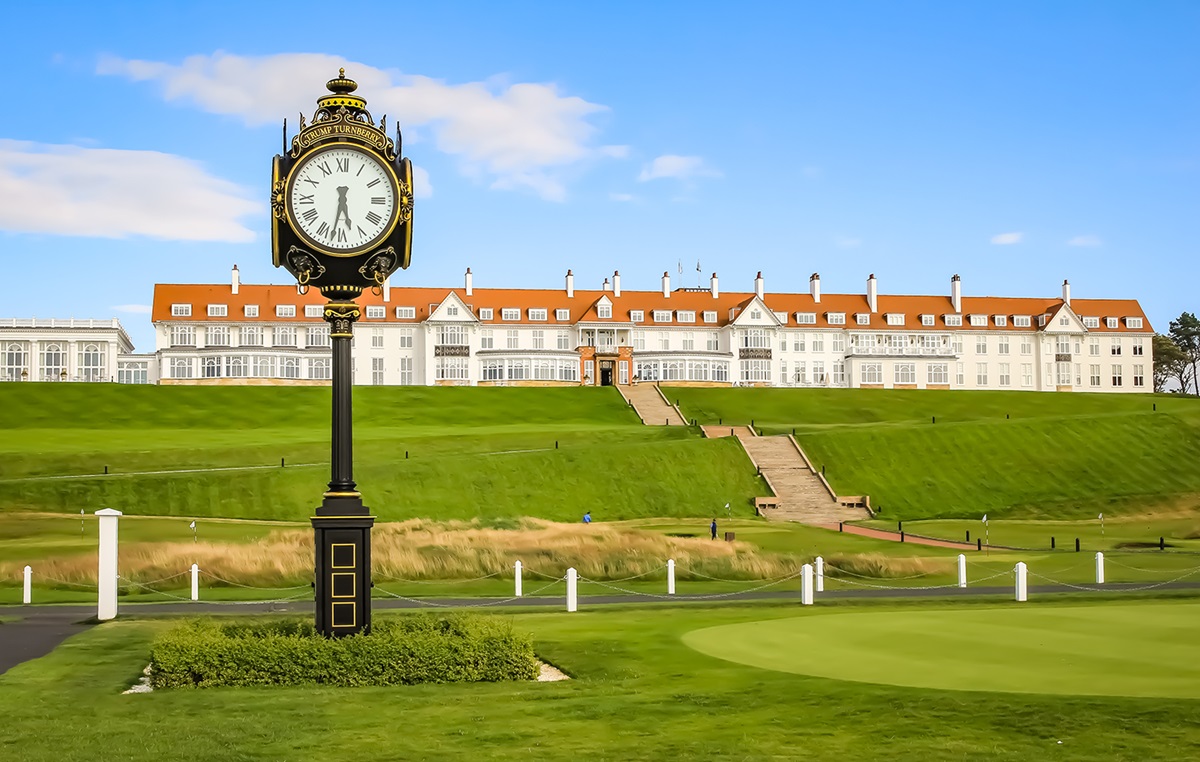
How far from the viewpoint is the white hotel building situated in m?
118

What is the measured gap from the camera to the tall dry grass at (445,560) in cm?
3612

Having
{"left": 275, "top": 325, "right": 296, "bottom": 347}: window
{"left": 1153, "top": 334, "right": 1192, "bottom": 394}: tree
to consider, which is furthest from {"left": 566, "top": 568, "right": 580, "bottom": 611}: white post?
{"left": 1153, "top": 334, "right": 1192, "bottom": 394}: tree

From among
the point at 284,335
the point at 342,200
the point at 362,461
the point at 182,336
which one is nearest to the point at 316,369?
the point at 284,335

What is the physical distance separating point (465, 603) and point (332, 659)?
13.7 meters

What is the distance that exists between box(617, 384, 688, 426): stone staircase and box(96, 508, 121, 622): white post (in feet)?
193

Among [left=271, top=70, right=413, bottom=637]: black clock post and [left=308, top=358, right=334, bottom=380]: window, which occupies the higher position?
[left=308, top=358, right=334, bottom=380]: window

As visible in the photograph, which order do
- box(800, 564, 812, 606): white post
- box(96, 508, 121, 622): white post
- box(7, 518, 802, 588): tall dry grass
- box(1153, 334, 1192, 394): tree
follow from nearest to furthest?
1. box(96, 508, 121, 622): white post
2. box(800, 564, 812, 606): white post
3. box(7, 518, 802, 588): tall dry grass
4. box(1153, 334, 1192, 394): tree

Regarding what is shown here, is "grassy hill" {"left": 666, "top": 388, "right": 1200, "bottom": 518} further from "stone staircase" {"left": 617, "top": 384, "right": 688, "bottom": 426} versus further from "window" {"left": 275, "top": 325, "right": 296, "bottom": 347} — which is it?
"window" {"left": 275, "top": 325, "right": 296, "bottom": 347}

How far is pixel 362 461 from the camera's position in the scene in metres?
63.7

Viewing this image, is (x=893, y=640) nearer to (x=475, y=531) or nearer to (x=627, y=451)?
(x=475, y=531)

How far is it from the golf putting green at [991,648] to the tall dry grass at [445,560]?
12893 millimetres

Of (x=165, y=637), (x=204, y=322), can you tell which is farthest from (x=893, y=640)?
A: (x=204, y=322)

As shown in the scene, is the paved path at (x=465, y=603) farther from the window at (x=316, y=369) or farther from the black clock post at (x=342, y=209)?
the window at (x=316, y=369)

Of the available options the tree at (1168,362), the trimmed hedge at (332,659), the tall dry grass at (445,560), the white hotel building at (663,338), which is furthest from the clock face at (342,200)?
the tree at (1168,362)
